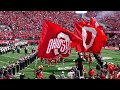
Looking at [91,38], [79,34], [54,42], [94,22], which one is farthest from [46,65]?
[54,42]

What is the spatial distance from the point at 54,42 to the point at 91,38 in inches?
63.5

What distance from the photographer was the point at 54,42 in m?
13.0

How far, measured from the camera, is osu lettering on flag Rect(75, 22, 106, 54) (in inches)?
551

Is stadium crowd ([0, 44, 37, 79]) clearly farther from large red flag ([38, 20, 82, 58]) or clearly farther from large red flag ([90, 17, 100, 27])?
large red flag ([90, 17, 100, 27])

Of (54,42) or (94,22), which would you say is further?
(94,22)

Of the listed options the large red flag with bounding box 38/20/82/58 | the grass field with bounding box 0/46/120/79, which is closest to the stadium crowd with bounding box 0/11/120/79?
the grass field with bounding box 0/46/120/79

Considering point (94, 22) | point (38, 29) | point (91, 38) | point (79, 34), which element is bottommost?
point (91, 38)

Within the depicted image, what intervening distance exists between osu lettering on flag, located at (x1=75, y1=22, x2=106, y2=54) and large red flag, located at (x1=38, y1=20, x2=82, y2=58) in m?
0.65

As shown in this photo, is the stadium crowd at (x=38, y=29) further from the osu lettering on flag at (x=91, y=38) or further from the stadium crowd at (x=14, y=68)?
the osu lettering on flag at (x=91, y=38)

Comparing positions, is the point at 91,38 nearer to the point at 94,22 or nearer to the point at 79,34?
the point at 79,34

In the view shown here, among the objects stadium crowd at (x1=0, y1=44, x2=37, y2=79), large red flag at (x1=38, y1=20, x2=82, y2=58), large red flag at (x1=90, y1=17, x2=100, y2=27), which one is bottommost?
stadium crowd at (x1=0, y1=44, x2=37, y2=79)

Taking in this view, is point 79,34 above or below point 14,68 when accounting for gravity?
above
